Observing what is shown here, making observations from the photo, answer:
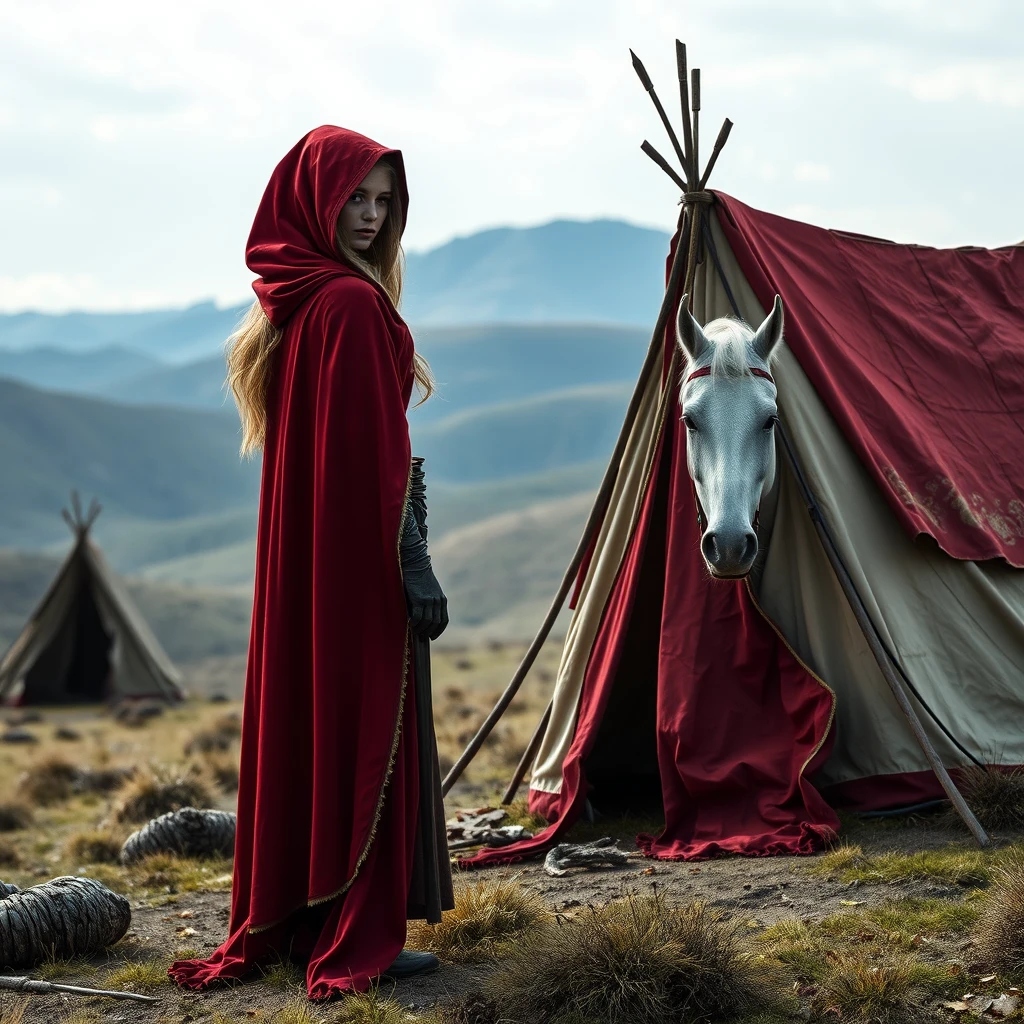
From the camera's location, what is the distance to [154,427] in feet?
458

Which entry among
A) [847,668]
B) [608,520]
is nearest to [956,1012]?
[847,668]

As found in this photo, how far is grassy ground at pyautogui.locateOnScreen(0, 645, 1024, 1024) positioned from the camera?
3.61 m

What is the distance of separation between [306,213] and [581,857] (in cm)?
304

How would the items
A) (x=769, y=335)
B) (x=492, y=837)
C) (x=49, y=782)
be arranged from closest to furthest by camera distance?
(x=769, y=335)
(x=492, y=837)
(x=49, y=782)

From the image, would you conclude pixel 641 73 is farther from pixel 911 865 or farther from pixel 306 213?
pixel 911 865

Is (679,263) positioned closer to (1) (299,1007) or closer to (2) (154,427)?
(1) (299,1007)

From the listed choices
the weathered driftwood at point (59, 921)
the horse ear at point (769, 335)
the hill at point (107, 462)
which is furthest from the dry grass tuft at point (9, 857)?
the hill at point (107, 462)

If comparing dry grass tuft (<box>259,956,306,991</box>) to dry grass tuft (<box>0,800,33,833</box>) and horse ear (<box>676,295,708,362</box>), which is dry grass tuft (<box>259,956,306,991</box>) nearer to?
horse ear (<box>676,295,708,362</box>)

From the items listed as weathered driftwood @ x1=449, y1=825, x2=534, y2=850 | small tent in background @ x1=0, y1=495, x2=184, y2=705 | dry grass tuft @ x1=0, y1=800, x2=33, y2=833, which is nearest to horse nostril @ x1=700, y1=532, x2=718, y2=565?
weathered driftwood @ x1=449, y1=825, x2=534, y2=850

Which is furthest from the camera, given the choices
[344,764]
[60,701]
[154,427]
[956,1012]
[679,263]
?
[154,427]

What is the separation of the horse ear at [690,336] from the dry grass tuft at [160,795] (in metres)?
5.32

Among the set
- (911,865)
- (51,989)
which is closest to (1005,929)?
(911,865)

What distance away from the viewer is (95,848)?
24.7 feet

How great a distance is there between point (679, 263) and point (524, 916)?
3.27m
